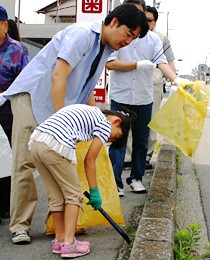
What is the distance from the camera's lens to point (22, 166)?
11.7ft

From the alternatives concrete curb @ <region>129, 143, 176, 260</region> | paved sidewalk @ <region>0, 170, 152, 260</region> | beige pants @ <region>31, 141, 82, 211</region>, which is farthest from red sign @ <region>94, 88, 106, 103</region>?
beige pants @ <region>31, 141, 82, 211</region>

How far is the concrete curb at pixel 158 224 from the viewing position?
9.80 feet

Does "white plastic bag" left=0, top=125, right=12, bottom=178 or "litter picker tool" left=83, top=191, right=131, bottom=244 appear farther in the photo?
"white plastic bag" left=0, top=125, right=12, bottom=178

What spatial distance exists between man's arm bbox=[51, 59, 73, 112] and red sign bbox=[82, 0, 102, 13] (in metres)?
3.77

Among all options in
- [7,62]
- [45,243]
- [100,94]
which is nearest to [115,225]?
[45,243]

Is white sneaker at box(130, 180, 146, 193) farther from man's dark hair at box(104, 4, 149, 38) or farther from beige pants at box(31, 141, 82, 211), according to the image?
man's dark hair at box(104, 4, 149, 38)

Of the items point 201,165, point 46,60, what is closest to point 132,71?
point 46,60

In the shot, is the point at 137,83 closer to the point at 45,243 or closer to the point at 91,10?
the point at 45,243

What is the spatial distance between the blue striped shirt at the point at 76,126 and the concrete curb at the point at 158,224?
0.70 m

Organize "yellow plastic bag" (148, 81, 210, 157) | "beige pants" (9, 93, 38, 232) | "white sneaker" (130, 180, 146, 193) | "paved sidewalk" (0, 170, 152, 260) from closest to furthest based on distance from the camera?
"paved sidewalk" (0, 170, 152, 260) → "beige pants" (9, 93, 38, 232) → "yellow plastic bag" (148, 81, 210, 157) → "white sneaker" (130, 180, 146, 193)

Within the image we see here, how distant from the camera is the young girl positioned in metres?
3.14

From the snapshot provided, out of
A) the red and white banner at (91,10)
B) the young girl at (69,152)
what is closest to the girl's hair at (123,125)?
the young girl at (69,152)

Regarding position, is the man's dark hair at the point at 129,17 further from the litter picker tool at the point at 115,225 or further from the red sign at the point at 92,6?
the red sign at the point at 92,6

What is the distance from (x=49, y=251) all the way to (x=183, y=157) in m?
4.86
